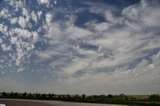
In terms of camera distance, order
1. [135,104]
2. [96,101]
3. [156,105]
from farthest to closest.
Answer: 1. [96,101]
2. [135,104]
3. [156,105]

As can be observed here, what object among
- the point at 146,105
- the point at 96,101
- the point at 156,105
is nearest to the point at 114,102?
the point at 96,101

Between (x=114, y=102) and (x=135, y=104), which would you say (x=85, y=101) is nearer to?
(x=114, y=102)

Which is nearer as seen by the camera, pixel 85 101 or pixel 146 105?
pixel 146 105

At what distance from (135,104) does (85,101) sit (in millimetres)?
53890

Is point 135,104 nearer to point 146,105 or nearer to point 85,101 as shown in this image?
point 146,105

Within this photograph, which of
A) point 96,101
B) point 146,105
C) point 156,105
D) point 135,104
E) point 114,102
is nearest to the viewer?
point 156,105

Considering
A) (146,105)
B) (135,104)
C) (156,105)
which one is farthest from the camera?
(135,104)

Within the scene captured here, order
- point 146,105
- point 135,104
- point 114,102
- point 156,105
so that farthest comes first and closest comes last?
point 114,102, point 135,104, point 146,105, point 156,105

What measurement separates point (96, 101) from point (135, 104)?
163 ft

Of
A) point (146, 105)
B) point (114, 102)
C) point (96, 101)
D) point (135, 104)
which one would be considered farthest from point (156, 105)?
A: point (96, 101)

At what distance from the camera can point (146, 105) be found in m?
121

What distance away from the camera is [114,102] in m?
158

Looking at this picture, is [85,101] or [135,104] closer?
[135,104]

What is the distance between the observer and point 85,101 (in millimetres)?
183500
